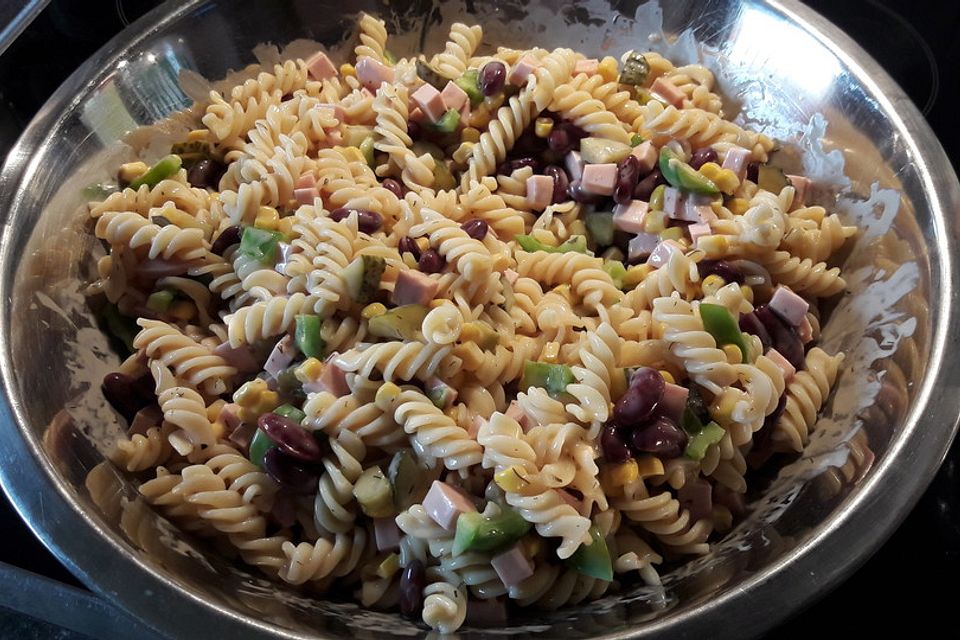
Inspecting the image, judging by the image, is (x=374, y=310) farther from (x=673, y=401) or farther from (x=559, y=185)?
(x=559, y=185)

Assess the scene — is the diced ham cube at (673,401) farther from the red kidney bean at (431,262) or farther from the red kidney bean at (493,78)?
the red kidney bean at (493,78)

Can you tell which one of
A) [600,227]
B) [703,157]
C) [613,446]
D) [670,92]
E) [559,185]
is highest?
[670,92]

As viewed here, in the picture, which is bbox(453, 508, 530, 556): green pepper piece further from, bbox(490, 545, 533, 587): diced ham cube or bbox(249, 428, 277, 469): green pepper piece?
bbox(249, 428, 277, 469): green pepper piece

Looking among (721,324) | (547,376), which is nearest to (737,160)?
(721,324)

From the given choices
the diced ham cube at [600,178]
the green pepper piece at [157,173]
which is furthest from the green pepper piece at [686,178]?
the green pepper piece at [157,173]

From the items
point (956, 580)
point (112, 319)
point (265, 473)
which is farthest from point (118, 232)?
point (956, 580)

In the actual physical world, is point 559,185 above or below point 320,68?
below

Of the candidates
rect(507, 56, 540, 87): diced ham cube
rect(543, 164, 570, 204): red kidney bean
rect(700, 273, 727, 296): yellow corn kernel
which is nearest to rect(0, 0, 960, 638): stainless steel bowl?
rect(700, 273, 727, 296): yellow corn kernel
